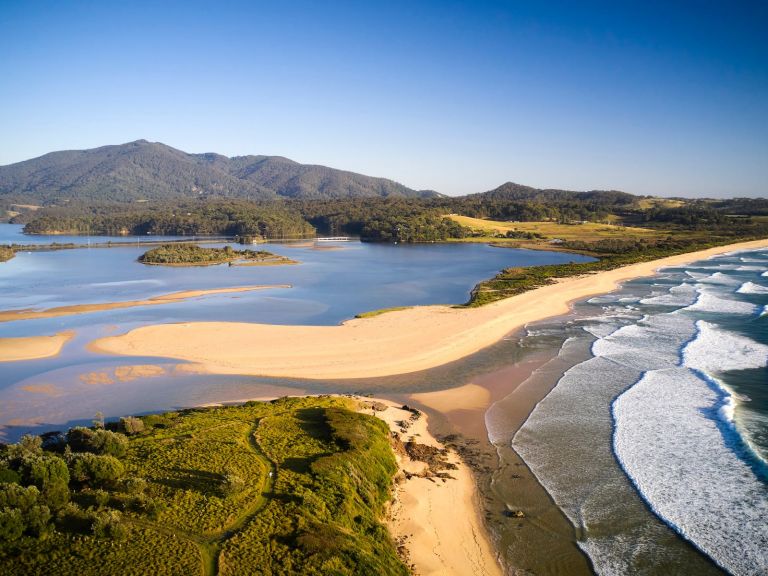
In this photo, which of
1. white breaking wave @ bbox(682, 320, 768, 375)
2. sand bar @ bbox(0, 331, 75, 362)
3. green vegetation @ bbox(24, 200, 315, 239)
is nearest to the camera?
white breaking wave @ bbox(682, 320, 768, 375)

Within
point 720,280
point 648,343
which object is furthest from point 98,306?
point 720,280

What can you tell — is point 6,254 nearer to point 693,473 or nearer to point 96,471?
point 96,471

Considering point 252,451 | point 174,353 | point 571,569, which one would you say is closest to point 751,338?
point 571,569

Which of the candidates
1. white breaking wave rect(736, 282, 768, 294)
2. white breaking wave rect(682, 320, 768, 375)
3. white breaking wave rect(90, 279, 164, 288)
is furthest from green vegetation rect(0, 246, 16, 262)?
white breaking wave rect(736, 282, 768, 294)

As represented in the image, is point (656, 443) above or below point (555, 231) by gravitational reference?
below

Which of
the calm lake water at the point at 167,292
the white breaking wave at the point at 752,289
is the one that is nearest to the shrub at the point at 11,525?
the calm lake water at the point at 167,292

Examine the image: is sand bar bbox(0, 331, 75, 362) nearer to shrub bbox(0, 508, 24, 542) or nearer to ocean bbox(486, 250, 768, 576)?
shrub bbox(0, 508, 24, 542)
